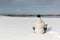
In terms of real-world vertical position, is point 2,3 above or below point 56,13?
above

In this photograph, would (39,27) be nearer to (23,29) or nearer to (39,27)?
(39,27)

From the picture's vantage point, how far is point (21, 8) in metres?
1.55

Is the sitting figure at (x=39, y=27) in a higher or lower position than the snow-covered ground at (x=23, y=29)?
higher

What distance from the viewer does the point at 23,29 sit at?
4.22ft

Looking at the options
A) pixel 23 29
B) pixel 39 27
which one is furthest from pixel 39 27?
pixel 23 29

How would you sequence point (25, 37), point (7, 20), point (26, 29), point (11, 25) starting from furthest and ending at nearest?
1. point (7, 20)
2. point (11, 25)
3. point (26, 29)
4. point (25, 37)

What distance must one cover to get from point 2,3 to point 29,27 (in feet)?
1.47

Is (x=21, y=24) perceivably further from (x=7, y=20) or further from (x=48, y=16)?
(x=48, y=16)

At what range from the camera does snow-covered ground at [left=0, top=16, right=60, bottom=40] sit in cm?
113

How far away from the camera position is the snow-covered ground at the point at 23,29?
113 centimetres

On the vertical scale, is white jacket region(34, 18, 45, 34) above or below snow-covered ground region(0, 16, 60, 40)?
above

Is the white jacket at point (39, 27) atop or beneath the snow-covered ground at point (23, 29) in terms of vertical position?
atop

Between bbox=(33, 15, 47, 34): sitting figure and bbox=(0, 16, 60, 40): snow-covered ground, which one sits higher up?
bbox=(33, 15, 47, 34): sitting figure

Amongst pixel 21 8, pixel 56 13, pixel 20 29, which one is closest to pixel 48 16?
pixel 56 13
